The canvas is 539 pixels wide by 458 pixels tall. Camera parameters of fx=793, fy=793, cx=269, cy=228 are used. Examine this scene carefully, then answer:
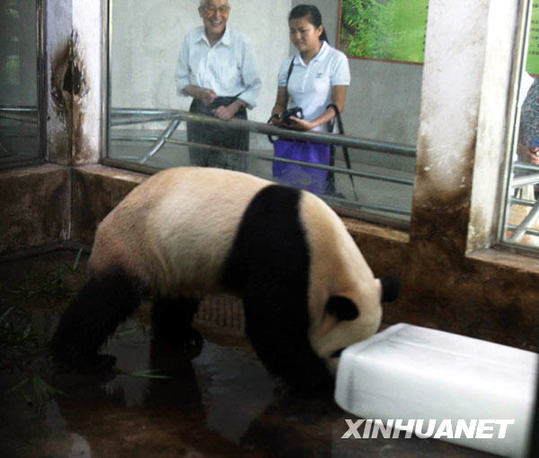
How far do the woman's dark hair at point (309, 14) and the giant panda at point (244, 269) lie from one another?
5.17ft

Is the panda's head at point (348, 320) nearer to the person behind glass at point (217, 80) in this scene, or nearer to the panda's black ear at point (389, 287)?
the panda's black ear at point (389, 287)

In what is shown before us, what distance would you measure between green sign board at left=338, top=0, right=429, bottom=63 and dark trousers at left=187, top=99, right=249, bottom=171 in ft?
3.71

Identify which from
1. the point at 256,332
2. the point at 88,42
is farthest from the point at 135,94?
the point at 256,332

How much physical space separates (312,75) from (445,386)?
2610mm

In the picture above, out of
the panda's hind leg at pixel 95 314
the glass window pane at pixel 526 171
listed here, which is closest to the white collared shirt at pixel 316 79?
the glass window pane at pixel 526 171

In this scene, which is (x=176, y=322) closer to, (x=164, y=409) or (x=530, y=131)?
(x=164, y=409)

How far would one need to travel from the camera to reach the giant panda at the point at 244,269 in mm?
3477

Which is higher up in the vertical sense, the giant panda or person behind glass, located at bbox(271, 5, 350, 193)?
person behind glass, located at bbox(271, 5, 350, 193)

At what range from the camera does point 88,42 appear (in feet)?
19.9

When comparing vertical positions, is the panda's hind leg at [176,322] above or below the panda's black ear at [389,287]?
below

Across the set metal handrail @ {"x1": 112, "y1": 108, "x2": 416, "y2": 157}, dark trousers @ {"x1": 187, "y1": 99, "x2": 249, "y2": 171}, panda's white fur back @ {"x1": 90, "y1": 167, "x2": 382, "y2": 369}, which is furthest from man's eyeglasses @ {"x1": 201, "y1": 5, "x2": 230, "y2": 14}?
panda's white fur back @ {"x1": 90, "y1": 167, "x2": 382, "y2": 369}

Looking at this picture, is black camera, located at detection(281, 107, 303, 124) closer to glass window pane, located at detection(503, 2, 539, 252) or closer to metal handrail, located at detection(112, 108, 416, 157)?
metal handrail, located at detection(112, 108, 416, 157)

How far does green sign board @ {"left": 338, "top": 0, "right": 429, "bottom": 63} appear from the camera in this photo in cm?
457

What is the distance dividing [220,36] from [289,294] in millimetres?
2839
